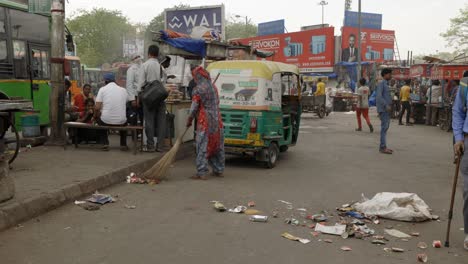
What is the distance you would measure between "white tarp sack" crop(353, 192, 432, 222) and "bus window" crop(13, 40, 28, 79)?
334 inches

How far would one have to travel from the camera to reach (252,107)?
847 centimetres

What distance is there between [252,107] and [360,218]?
3.61m

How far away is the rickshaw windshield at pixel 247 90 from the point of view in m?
8.48

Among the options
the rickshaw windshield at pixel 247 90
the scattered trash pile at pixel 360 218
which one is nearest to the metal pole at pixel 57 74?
the rickshaw windshield at pixel 247 90

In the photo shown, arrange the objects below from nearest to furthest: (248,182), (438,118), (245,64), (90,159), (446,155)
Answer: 1. (248,182)
2. (90,159)
3. (245,64)
4. (446,155)
5. (438,118)

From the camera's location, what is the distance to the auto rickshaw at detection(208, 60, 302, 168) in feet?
27.7

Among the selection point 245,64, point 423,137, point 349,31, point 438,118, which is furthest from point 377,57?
point 245,64

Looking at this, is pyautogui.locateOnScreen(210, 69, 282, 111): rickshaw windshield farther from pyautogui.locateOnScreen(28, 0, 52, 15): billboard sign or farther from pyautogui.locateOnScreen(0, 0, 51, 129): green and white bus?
pyautogui.locateOnScreen(0, 0, 51, 129): green and white bus

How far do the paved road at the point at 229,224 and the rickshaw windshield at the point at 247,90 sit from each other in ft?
3.95

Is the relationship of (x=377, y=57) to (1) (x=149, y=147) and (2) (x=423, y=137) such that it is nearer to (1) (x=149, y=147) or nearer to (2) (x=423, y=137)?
(2) (x=423, y=137)

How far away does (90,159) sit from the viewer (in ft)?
26.2

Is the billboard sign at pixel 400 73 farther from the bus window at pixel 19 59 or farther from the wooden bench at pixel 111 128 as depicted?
the wooden bench at pixel 111 128

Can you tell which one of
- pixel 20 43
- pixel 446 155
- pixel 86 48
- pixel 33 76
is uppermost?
pixel 86 48

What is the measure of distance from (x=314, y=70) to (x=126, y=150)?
33.6 metres
